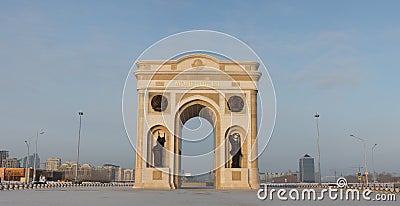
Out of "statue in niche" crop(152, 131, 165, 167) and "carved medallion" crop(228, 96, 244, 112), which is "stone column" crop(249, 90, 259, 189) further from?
"statue in niche" crop(152, 131, 165, 167)

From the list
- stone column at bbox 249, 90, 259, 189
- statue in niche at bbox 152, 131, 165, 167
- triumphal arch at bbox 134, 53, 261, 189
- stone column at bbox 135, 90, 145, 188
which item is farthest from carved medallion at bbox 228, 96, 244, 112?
stone column at bbox 135, 90, 145, 188

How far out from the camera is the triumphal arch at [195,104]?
2144 inches

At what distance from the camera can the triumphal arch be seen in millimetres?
54469

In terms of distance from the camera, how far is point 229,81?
5597 cm

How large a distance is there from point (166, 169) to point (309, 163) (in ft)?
355

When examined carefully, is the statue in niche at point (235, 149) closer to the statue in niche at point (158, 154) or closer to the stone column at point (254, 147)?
the stone column at point (254, 147)

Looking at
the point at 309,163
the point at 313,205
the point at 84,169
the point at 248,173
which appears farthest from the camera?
the point at 84,169

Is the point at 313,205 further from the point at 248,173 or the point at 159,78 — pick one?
the point at 159,78

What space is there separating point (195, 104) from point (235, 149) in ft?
26.7

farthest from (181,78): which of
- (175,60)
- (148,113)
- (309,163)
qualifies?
(309,163)

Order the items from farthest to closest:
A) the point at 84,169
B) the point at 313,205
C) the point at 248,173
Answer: the point at 84,169
the point at 248,173
the point at 313,205

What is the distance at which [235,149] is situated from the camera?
5491 centimetres
